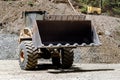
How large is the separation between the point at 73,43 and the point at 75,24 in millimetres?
725

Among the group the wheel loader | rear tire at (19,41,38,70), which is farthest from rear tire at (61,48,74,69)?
rear tire at (19,41,38,70)

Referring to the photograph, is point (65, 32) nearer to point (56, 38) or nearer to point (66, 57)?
point (56, 38)

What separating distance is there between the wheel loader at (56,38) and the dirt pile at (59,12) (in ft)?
17.5

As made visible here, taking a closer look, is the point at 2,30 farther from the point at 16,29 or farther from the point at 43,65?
the point at 43,65

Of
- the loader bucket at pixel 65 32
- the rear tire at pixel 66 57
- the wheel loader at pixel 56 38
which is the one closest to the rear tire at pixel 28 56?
the wheel loader at pixel 56 38

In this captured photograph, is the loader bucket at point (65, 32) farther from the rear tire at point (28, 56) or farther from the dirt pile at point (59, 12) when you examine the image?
the dirt pile at point (59, 12)

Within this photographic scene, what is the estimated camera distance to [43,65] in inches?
720

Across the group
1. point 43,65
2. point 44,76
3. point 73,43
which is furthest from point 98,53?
point 44,76

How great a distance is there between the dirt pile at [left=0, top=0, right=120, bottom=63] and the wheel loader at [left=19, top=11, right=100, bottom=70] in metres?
5.34

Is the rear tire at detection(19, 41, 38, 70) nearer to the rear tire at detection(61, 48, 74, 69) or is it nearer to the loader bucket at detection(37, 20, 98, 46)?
the loader bucket at detection(37, 20, 98, 46)

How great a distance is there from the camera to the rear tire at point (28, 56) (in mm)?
15526

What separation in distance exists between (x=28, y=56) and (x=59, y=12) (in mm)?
13754

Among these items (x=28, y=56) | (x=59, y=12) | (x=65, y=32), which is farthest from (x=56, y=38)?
(x=59, y=12)

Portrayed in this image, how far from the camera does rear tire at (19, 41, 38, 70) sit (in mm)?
15526
